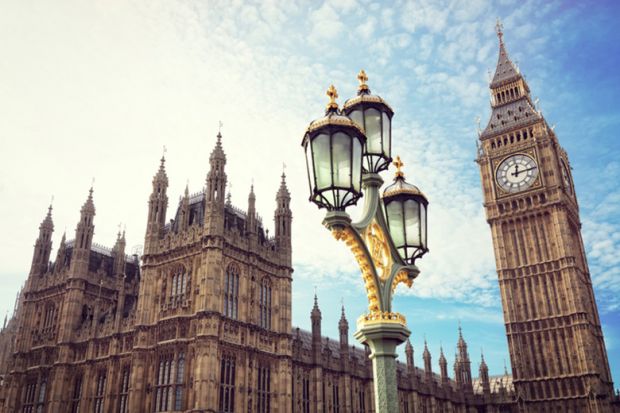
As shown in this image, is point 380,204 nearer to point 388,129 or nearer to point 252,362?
point 388,129

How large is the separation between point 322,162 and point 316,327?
37861mm

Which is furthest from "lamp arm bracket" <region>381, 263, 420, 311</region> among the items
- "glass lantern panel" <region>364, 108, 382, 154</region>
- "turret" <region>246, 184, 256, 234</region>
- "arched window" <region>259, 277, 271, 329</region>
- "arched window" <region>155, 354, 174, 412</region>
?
"turret" <region>246, 184, 256, 234</region>

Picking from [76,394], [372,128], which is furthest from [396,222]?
[76,394]

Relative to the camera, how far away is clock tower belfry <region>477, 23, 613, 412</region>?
206 feet

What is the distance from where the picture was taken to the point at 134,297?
46.5 meters

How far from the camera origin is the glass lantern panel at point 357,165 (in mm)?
8602

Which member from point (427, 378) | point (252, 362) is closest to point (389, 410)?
point (252, 362)

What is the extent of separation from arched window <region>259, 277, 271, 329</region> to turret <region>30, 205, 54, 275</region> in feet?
69.0

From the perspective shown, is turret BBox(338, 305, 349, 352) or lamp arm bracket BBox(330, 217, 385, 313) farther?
turret BBox(338, 305, 349, 352)

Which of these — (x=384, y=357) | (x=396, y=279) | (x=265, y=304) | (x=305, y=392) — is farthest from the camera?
(x=305, y=392)

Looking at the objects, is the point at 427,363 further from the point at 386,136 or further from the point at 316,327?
the point at 386,136

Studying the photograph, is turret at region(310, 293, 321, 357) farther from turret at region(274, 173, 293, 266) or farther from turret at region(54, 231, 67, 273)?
turret at region(54, 231, 67, 273)

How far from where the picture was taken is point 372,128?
10.5m

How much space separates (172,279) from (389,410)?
106ft
